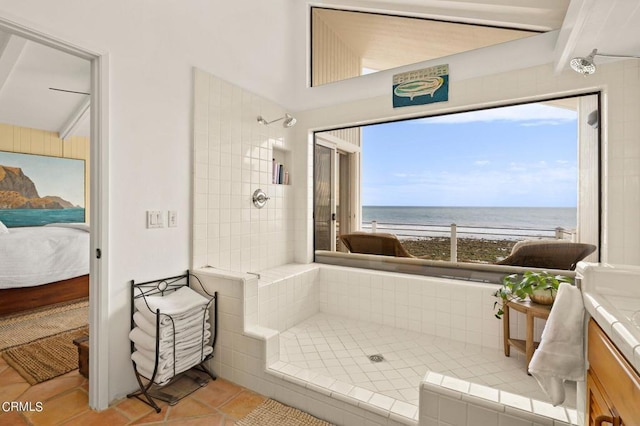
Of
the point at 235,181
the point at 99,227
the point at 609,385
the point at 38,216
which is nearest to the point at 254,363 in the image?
the point at 99,227

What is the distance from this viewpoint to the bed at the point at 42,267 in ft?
10.5

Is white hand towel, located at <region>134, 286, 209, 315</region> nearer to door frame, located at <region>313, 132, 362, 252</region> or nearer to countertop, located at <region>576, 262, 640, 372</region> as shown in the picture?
door frame, located at <region>313, 132, 362, 252</region>

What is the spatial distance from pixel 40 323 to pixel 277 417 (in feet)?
9.11

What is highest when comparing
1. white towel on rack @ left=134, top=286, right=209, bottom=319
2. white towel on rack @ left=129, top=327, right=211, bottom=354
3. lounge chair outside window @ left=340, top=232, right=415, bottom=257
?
lounge chair outside window @ left=340, top=232, right=415, bottom=257

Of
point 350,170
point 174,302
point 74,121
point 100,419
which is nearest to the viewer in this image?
point 100,419

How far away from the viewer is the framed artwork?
8.93ft

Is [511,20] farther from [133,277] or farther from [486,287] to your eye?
[133,277]

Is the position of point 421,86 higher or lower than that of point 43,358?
higher

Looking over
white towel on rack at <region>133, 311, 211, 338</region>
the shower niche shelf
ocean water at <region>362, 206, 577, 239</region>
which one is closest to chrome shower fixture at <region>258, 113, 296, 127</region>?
the shower niche shelf

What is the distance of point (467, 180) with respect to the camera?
2795 millimetres

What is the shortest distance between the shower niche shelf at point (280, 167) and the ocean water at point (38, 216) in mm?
3363

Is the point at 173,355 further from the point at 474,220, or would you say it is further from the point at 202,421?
the point at 474,220

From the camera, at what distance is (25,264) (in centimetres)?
329

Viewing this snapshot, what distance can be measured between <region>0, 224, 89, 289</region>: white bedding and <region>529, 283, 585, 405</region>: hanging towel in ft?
14.4
